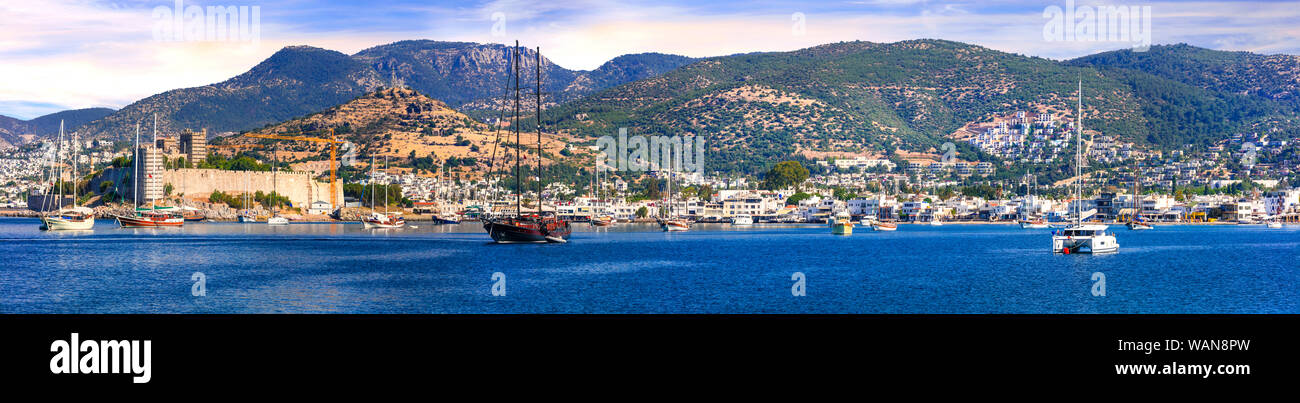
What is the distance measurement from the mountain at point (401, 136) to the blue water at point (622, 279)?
100954mm

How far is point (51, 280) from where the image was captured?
99.5ft

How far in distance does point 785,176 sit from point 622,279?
381ft

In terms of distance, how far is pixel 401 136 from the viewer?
162500 millimetres

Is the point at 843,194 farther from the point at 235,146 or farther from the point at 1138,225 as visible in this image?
the point at 235,146

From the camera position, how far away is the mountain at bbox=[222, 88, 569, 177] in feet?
506

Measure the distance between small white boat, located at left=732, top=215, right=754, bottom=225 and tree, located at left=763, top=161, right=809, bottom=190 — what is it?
2904 centimetres

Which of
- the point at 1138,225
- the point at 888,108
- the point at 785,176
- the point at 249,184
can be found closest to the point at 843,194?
the point at 785,176

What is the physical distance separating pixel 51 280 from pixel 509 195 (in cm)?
10311

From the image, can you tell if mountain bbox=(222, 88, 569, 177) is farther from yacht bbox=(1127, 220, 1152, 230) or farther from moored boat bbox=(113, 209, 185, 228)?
yacht bbox=(1127, 220, 1152, 230)

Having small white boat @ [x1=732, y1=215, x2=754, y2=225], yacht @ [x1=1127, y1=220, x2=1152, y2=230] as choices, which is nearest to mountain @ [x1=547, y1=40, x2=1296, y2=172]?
small white boat @ [x1=732, y1=215, x2=754, y2=225]

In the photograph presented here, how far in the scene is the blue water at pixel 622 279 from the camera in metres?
25.1

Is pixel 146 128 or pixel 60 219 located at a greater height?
pixel 146 128
